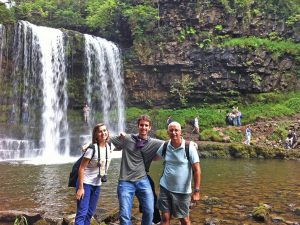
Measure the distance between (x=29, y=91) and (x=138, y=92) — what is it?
28.0ft

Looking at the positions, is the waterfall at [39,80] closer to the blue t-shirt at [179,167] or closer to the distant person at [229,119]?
the distant person at [229,119]

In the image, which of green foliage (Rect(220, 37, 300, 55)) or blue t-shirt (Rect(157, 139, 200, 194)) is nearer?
blue t-shirt (Rect(157, 139, 200, 194))

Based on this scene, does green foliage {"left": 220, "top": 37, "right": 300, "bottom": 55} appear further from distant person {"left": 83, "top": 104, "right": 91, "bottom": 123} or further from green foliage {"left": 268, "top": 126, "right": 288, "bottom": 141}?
distant person {"left": 83, "top": 104, "right": 91, "bottom": 123}

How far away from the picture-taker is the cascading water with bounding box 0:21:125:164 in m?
22.7

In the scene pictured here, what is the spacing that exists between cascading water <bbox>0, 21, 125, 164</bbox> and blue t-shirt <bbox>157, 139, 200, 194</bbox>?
57.3 feet

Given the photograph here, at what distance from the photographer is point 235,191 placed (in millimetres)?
9750

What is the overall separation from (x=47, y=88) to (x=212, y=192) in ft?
57.7

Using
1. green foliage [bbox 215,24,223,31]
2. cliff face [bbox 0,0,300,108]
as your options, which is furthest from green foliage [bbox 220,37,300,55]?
green foliage [bbox 215,24,223,31]

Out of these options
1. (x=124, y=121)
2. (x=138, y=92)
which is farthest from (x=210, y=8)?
(x=124, y=121)

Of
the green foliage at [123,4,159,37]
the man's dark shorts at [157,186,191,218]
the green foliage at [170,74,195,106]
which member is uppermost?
the green foliage at [123,4,159,37]

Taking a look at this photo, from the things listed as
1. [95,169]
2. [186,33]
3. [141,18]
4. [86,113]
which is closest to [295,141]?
[186,33]

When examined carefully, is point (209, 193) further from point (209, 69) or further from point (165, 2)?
point (165, 2)

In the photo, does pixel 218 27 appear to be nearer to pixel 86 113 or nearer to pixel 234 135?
pixel 234 135

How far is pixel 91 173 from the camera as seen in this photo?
4.92m
